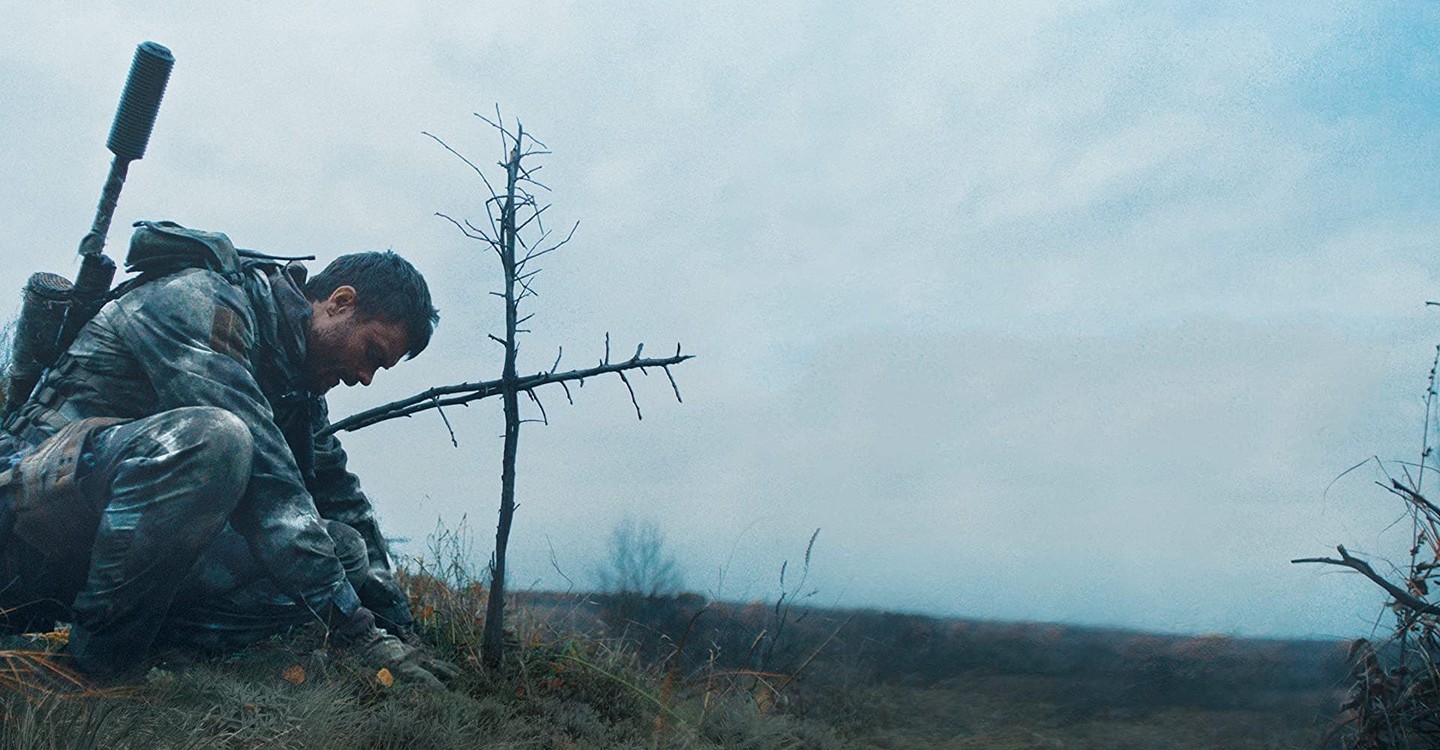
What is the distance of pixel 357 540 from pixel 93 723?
1719 mm

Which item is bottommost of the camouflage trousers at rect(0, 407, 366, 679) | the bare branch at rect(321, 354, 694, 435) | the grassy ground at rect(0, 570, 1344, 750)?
the grassy ground at rect(0, 570, 1344, 750)

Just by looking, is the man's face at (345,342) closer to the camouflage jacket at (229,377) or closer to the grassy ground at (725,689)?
the camouflage jacket at (229,377)

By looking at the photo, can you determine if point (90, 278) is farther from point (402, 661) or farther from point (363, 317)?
point (402, 661)

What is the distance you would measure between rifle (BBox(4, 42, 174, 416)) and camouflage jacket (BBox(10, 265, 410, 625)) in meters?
0.23

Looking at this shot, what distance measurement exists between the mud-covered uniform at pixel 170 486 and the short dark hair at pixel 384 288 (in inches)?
6.1

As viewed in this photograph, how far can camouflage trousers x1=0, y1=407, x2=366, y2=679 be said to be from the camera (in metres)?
3.45

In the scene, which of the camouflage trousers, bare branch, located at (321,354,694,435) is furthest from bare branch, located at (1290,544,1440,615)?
the camouflage trousers

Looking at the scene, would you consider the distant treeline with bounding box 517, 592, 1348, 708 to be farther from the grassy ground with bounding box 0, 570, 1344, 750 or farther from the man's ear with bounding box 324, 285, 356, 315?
the man's ear with bounding box 324, 285, 356, 315

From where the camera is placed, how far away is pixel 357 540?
4387mm

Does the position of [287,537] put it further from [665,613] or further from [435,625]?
[665,613]

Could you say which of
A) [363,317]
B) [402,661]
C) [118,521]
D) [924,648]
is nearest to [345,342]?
[363,317]

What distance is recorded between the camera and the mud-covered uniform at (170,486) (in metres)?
3.47

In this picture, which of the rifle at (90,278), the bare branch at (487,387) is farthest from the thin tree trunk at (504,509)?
the rifle at (90,278)

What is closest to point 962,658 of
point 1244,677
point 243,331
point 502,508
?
point 1244,677
